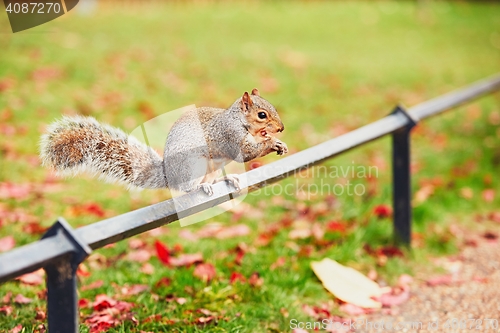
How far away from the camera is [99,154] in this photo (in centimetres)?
165

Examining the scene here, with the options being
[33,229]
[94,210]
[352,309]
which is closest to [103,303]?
[33,229]

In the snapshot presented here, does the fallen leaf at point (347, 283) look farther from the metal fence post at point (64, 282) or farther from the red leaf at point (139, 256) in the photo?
the metal fence post at point (64, 282)

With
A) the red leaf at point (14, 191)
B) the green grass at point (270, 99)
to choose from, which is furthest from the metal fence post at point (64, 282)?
the red leaf at point (14, 191)

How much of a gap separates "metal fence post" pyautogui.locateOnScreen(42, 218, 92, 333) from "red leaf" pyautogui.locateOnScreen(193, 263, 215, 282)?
40.2 inches

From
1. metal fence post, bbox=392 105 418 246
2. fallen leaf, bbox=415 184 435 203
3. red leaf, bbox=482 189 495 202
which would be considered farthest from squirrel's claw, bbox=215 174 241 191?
red leaf, bbox=482 189 495 202

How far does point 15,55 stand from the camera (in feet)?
18.6

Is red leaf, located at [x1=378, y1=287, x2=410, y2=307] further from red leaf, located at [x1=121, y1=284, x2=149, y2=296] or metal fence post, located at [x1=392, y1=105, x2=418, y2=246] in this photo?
red leaf, located at [x1=121, y1=284, x2=149, y2=296]

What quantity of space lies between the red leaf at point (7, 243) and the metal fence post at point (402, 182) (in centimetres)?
201

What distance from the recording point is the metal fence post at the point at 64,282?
1.40 m

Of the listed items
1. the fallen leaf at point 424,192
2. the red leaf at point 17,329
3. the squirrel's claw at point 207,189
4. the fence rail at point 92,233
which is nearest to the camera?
the fence rail at point 92,233

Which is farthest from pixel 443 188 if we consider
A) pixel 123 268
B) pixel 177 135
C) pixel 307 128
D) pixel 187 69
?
pixel 187 69

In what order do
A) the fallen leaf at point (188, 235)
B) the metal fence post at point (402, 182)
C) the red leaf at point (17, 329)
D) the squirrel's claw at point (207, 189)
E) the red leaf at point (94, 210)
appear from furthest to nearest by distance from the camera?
the red leaf at point (94, 210)
the fallen leaf at point (188, 235)
the metal fence post at point (402, 182)
the red leaf at point (17, 329)
the squirrel's claw at point (207, 189)

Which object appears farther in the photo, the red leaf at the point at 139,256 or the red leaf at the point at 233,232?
the red leaf at the point at 233,232

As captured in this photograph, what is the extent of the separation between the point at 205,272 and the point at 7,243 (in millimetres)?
1047
